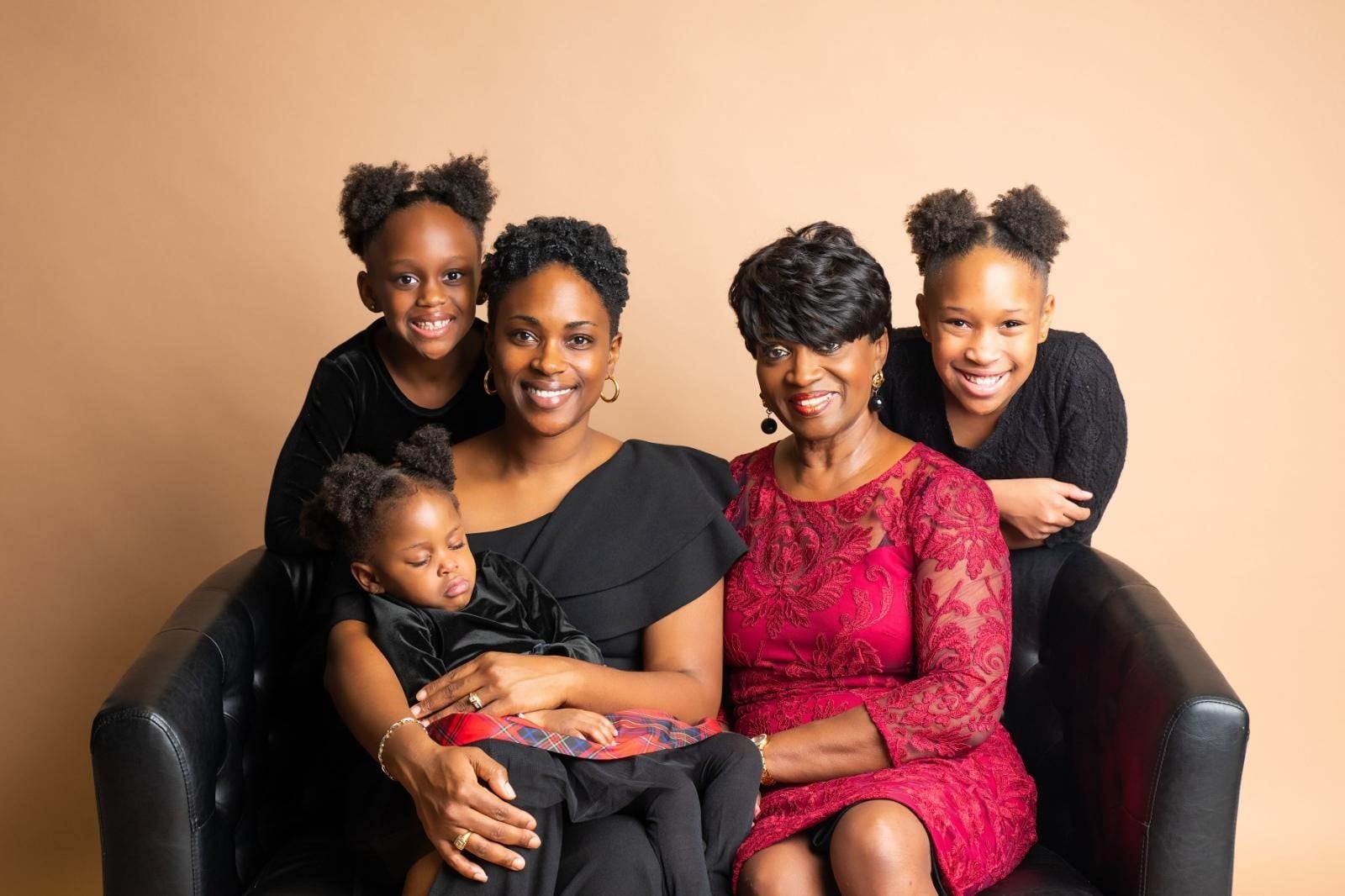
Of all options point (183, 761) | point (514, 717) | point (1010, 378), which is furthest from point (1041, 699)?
point (183, 761)

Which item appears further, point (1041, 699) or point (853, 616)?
point (1041, 699)

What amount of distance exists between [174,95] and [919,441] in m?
2.70

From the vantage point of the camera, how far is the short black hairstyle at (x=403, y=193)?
3461mm

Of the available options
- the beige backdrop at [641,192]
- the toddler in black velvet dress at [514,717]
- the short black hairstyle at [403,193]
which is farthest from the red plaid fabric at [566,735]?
the beige backdrop at [641,192]

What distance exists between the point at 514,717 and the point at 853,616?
30.1 inches

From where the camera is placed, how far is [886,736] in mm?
2842

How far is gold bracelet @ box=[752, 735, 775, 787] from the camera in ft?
9.53

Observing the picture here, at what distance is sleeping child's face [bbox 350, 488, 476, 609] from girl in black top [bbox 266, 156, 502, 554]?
2.15ft

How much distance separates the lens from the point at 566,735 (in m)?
2.65

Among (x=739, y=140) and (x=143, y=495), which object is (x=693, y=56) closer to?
(x=739, y=140)

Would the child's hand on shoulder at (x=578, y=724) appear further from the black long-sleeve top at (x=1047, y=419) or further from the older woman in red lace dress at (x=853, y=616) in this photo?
the black long-sleeve top at (x=1047, y=419)

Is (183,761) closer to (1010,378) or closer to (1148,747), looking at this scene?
(1148,747)

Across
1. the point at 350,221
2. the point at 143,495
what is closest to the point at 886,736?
the point at 350,221

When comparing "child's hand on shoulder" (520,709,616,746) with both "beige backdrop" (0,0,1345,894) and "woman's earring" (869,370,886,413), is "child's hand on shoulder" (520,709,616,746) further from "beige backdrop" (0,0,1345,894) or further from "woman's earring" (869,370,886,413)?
"beige backdrop" (0,0,1345,894)
